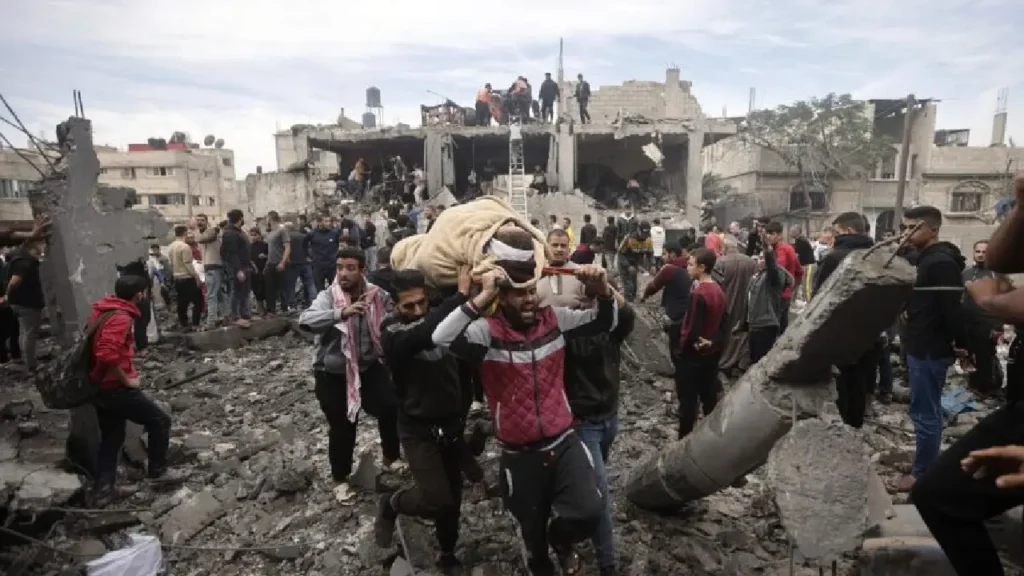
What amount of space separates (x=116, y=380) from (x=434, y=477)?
266 cm

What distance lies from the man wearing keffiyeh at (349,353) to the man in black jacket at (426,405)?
695mm

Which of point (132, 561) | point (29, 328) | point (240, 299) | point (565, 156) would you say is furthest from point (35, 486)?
point (565, 156)

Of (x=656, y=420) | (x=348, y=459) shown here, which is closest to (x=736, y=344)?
(x=656, y=420)

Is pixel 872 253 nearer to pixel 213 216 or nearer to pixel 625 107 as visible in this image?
pixel 625 107

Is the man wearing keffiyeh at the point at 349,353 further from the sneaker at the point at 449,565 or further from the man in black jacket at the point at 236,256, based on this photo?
the man in black jacket at the point at 236,256

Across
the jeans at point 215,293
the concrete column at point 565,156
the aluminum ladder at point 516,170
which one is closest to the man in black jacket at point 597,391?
the jeans at point 215,293

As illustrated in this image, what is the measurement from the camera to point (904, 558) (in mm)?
2611

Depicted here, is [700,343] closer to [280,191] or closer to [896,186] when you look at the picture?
[280,191]

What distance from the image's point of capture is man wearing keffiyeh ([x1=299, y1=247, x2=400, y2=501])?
12.4ft

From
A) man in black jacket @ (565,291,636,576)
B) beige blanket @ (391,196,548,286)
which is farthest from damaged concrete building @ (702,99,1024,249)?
man in black jacket @ (565,291,636,576)

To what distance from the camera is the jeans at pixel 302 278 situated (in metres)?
9.30

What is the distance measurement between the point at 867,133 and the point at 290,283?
24.1 meters

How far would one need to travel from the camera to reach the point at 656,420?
18.1 feet

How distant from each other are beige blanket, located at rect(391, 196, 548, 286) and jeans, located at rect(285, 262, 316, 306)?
6.17 metres
